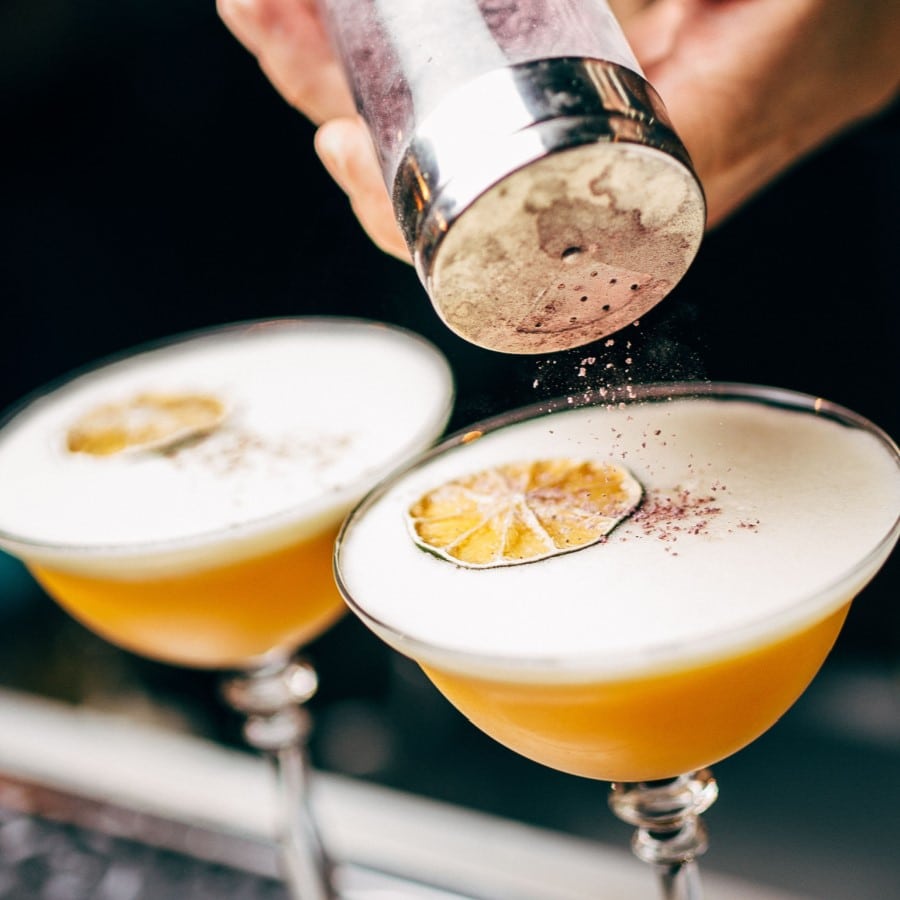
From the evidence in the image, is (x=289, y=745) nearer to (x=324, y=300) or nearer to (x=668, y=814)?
(x=668, y=814)

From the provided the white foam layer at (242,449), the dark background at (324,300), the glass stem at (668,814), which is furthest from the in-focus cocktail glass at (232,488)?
the glass stem at (668,814)

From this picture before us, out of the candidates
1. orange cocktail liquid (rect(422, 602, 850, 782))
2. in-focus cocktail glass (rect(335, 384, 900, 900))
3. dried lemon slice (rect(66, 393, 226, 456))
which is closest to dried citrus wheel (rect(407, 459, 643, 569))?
in-focus cocktail glass (rect(335, 384, 900, 900))

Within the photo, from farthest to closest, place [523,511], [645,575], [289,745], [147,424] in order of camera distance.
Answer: [289,745], [147,424], [523,511], [645,575]

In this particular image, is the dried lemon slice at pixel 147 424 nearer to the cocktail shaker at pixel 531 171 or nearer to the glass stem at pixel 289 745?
the glass stem at pixel 289 745

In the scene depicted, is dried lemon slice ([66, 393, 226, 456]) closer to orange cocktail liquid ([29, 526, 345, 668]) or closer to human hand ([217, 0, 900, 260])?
orange cocktail liquid ([29, 526, 345, 668])

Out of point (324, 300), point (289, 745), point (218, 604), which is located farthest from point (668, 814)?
point (324, 300)

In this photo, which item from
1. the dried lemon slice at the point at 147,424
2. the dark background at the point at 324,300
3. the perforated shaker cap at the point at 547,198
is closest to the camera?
the perforated shaker cap at the point at 547,198
